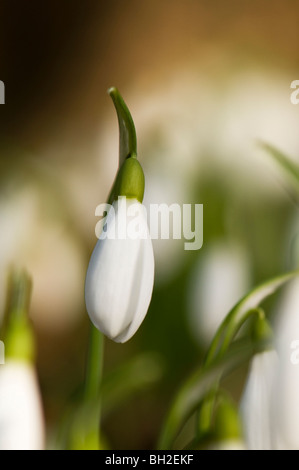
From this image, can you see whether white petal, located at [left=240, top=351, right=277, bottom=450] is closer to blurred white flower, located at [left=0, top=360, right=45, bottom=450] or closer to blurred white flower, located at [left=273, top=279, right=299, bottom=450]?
blurred white flower, located at [left=273, top=279, right=299, bottom=450]

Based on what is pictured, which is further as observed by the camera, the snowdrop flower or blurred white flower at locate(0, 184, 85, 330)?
blurred white flower at locate(0, 184, 85, 330)

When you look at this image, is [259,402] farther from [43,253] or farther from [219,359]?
[43,253]

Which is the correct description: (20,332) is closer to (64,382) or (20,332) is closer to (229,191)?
(64,382)

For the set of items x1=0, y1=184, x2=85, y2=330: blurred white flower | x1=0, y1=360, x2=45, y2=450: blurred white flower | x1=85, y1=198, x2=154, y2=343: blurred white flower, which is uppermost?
x1=0, y1=184, x2=85, y2=330: blurred white flower

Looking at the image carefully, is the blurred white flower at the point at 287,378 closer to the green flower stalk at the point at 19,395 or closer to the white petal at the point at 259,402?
the white petal at the point at 259,402

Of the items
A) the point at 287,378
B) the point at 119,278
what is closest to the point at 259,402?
the point at 287,378

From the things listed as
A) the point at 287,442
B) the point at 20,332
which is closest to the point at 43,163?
the point at 20,332

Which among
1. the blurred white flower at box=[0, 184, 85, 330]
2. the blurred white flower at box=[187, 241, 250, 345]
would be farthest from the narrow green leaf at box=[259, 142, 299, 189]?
the blurred white flower at box=[0, 184, 85, 330]
